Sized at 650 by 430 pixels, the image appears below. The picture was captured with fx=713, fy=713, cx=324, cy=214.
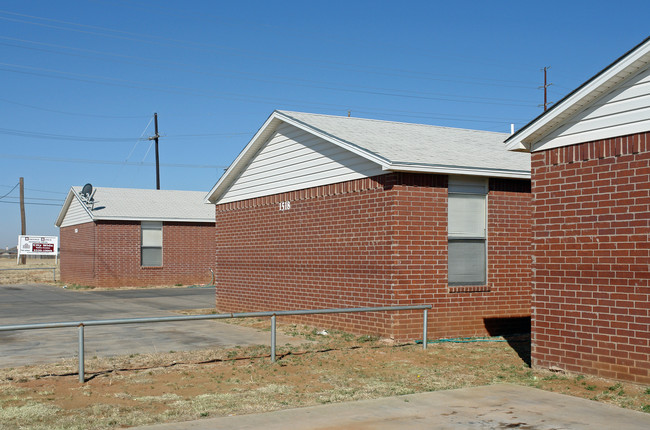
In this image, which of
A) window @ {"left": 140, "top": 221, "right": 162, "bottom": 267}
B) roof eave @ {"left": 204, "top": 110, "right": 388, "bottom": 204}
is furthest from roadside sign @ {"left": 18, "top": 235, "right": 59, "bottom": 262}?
roof eave @ {"left": 204, "top": 110, "right": 388, "bottom": 204}

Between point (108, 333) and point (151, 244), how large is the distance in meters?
20.3

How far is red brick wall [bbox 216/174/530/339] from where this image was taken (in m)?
13.6

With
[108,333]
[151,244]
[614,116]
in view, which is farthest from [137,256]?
[614,116]

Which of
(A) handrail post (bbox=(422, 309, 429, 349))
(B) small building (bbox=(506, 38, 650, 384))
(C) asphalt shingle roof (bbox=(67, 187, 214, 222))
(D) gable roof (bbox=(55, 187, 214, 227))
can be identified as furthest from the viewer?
(C) asphalt shingle roof (bbox=(67, 187, 214, 222))

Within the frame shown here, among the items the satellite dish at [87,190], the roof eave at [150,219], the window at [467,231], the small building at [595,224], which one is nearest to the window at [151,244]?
the roof eave at [150,219]

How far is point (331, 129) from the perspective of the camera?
16.0 meters

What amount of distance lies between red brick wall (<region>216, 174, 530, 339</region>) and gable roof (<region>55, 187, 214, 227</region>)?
18215 millimetres

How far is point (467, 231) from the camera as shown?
14.6 m

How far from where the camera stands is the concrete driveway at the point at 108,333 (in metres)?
12.8

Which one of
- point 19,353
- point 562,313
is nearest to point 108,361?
point 19,353

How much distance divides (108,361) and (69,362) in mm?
600

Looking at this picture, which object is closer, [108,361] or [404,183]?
[108,361]

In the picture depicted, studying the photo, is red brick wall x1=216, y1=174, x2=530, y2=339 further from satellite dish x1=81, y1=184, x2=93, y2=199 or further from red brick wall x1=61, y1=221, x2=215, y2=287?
satellite dish x1=81, y1=184, x2=93, y2=199

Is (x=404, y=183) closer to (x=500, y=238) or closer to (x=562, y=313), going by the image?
(x=500, y=238)
